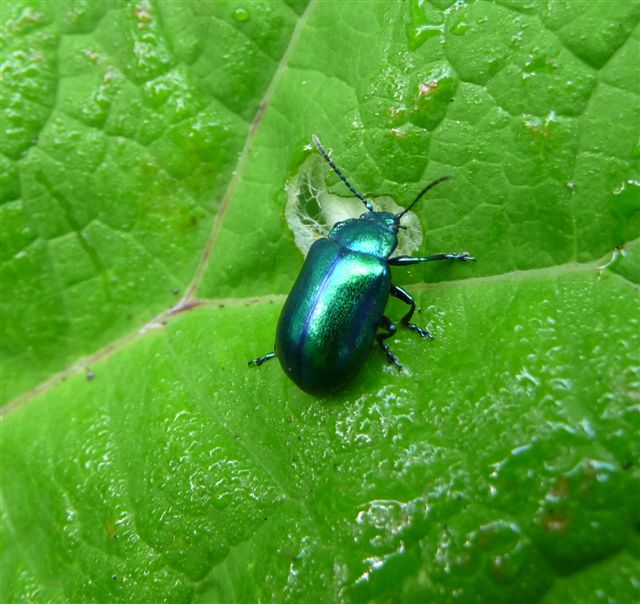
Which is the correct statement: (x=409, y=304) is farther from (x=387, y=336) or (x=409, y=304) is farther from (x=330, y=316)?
(x=330, y=316)

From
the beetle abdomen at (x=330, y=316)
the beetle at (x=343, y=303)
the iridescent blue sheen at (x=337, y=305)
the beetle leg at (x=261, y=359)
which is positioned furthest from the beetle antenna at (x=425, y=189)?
the beetle leg at (x=261, y=359)

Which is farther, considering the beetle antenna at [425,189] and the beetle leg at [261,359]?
the beetle leg at [261,359]

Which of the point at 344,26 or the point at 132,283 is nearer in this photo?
the point at 344,26

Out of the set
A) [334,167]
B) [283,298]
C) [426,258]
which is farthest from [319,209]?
[426,258]

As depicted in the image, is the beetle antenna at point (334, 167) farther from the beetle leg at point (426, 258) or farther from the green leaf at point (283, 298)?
the beetle leg at point (426, 258)

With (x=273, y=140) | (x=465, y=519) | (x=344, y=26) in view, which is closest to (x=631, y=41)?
(x=344, y=26)

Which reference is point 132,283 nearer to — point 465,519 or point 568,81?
point 465,519

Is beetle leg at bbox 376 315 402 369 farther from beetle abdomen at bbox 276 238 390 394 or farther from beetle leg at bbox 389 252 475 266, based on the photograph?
beetle leg at bbox 389 252 475 266
